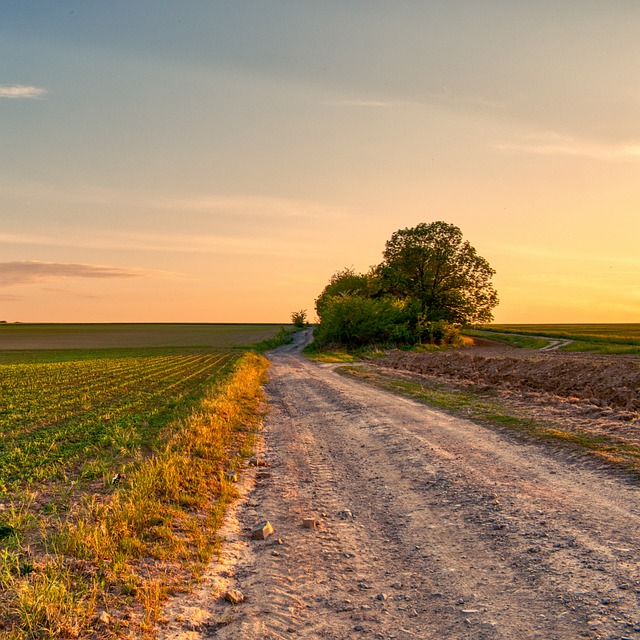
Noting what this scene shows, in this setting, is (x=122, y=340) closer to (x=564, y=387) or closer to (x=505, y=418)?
(x=564, y=387)

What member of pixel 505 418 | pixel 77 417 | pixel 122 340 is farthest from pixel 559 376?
pixel 122 340

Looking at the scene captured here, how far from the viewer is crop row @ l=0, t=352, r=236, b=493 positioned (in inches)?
484

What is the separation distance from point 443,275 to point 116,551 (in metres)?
59.6

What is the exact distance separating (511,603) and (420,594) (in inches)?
37.2

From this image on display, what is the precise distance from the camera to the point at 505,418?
1689 cm

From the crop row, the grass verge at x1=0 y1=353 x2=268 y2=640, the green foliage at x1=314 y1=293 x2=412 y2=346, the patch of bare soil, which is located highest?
the green foliage at x1=314 y1=293 x2=412 y2=346

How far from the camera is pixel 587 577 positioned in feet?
20.6

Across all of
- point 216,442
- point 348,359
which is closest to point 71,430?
point 216,442

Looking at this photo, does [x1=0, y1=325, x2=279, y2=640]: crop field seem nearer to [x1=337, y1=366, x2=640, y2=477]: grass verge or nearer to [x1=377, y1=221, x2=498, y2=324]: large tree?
[x1=337, y1=366, x2=640, y2=477]: grass verge

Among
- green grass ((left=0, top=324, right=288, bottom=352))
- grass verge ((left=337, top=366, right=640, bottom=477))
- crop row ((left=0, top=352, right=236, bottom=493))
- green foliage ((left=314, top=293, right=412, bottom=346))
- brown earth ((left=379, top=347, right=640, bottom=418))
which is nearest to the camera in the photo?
grass verge ((left=337, top=366, right=640, bottom=477))

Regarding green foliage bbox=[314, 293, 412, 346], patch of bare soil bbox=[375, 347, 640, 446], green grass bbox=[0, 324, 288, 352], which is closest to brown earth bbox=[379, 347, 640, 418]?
patch of bare soil bbox=[375, 347, 640, 446]

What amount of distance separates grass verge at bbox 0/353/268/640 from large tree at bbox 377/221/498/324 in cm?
5307

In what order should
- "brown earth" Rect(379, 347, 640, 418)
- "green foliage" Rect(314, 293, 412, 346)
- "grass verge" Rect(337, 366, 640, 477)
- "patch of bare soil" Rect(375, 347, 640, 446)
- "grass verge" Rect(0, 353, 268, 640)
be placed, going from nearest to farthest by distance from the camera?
1. "grass verge" Rect(0, 353, 268, 640)
2. "grass verge" Rect(337, 366, 640, 477)
3. "patch of bare soil" Rect(375, 347, 640, 446)
4. "brown earth" Rect(379, 347, 640, 418)
5. "green foliage" Rect(314, 293, 412, 346)

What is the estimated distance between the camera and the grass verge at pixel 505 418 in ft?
39.2
